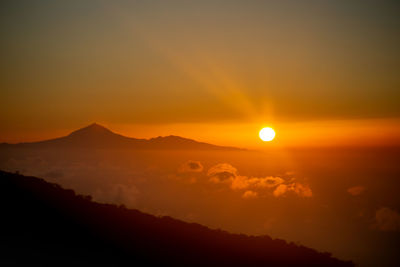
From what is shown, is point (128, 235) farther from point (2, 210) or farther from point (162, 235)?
point (2, 210)

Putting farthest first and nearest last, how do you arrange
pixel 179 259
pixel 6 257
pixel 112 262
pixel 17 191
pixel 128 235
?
pixel 17 191 → pixel 128 235 → pixel 179 259 → pixel 112 262 → pixel 6 257

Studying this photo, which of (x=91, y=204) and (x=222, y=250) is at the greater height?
(x=91, y=204)

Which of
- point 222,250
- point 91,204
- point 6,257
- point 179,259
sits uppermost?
point 91,204

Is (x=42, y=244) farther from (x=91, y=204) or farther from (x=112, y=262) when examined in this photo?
(x=91, y=204)

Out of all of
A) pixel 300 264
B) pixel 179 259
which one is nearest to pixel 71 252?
pixel 179 259

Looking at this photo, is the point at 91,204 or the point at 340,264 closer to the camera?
the point at 340,264

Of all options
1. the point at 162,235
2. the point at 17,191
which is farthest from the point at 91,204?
the point at 162,235

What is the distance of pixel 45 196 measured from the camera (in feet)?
68.4

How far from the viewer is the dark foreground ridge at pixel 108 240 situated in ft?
42.5

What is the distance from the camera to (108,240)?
15484 mm

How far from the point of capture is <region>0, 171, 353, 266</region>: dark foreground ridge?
13.0 m

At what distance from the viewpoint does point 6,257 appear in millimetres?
11625

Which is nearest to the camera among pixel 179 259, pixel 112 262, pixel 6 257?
pixel 6 257

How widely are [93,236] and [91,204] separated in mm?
5808
